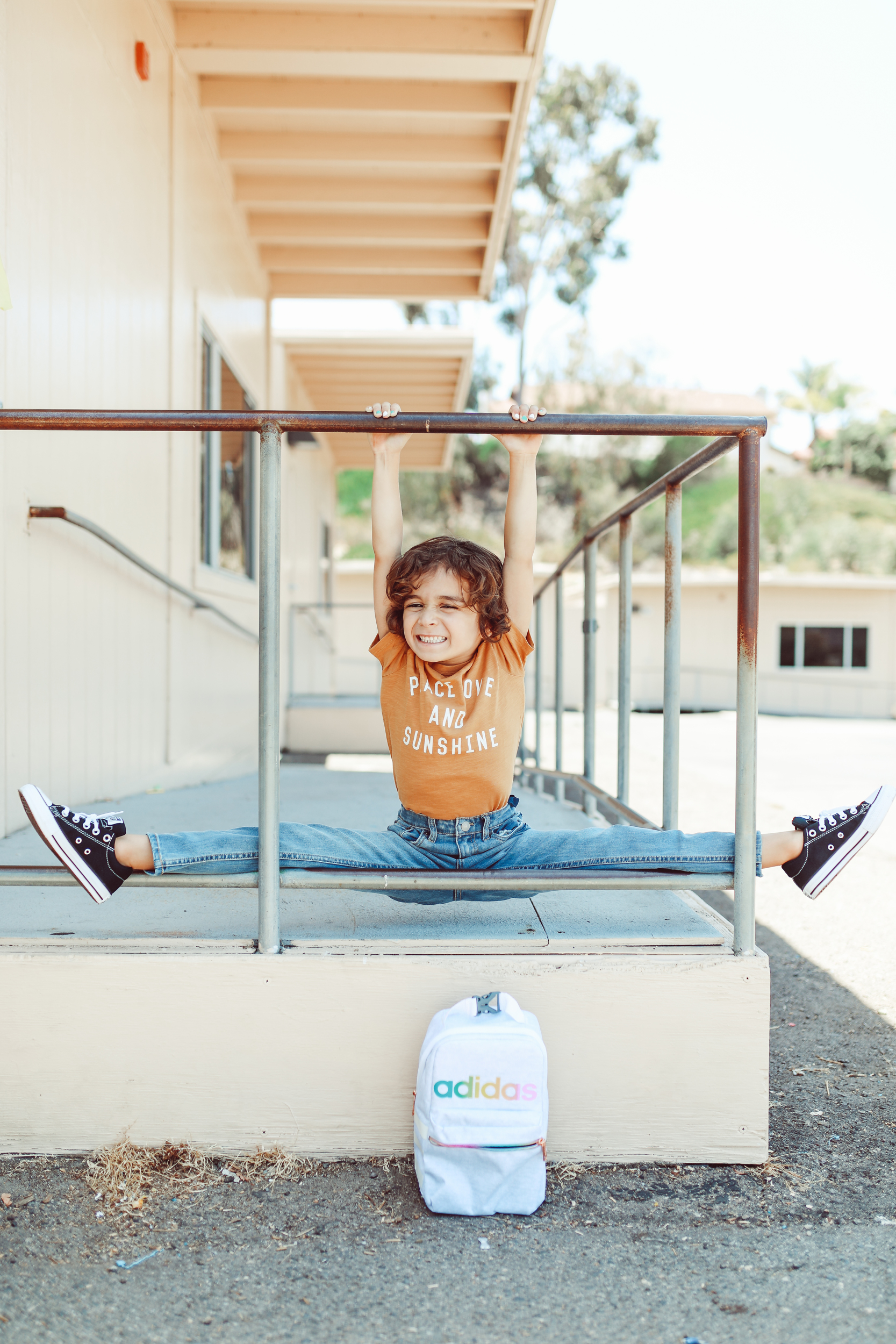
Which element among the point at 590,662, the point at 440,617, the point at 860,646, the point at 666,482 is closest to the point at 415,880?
the point at 440,617

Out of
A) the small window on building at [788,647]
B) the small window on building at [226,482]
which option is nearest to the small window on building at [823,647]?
the small window on building at [788,647]

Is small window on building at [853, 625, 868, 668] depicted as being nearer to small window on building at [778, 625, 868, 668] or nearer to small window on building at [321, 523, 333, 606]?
small window on building at [778, 625, 868, 668]

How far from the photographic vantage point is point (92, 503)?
3322 millimetres

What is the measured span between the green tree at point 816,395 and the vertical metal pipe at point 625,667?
50840mm

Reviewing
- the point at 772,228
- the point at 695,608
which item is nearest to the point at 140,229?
the point at 695,608

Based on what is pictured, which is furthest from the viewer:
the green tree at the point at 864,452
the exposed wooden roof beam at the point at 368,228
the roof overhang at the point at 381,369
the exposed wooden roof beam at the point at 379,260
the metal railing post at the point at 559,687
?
the green tree at the point at 864,452

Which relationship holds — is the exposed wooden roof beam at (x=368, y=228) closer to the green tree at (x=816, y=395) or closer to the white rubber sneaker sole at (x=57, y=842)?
the white rubber sneaker sole at (x=57, y=842)

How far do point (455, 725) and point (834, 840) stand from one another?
790mm

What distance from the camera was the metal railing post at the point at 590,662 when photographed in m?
3.51

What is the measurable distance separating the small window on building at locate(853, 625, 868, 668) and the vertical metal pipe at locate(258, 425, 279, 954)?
21859 mm

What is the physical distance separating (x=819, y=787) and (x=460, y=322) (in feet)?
76.9

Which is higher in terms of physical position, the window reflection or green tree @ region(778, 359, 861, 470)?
green tree @ region(778, 359, 861, 470)

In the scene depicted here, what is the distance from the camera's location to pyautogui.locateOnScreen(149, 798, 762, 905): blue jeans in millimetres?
1915

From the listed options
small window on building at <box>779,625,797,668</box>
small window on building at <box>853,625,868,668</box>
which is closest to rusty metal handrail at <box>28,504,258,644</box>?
small window on building at <box>779,625,797,668</box>
